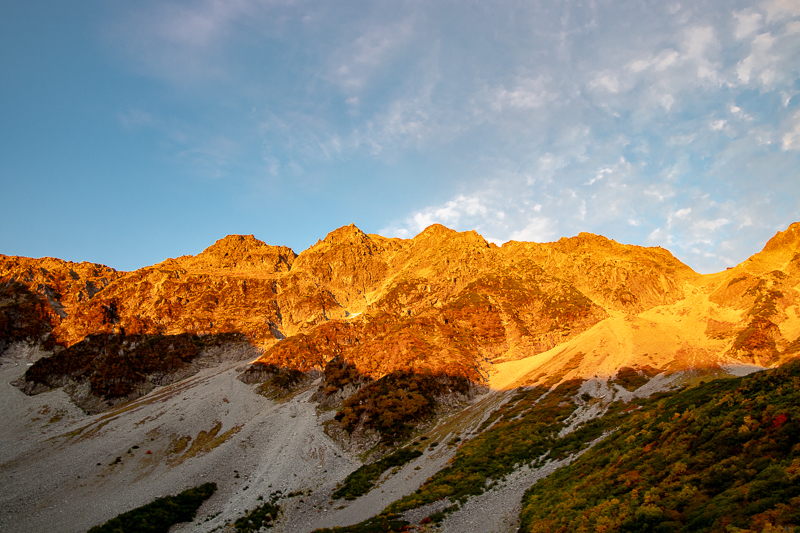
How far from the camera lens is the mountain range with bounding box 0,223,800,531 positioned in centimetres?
5625

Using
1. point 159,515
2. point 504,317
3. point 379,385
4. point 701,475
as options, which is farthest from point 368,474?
point 504,317

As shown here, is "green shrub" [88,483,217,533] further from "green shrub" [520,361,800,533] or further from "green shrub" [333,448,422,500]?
"green shrub" [520,361,800,533]

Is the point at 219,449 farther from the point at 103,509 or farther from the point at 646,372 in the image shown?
the point at 646,372

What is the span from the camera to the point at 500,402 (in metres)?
90.4

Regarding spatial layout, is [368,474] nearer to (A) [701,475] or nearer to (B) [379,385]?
(B) [379,385]

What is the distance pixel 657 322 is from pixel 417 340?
92960 mm

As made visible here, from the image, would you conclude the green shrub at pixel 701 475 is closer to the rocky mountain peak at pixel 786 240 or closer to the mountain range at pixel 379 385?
the mountain range at pixel 379 385

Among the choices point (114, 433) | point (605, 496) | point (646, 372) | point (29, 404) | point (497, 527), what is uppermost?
point (29, 404)

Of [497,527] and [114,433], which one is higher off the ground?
[114,433]

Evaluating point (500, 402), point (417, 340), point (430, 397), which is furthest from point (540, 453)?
point (417, 340)

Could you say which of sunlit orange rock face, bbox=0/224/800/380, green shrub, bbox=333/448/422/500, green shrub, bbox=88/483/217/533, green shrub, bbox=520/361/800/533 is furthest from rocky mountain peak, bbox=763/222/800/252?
green shrub, bbox=88/483/217/533

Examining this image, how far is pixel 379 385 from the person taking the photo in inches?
4213

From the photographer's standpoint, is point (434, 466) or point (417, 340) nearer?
point (434, 466)

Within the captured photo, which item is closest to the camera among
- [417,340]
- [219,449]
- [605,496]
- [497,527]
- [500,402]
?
[605,496]
